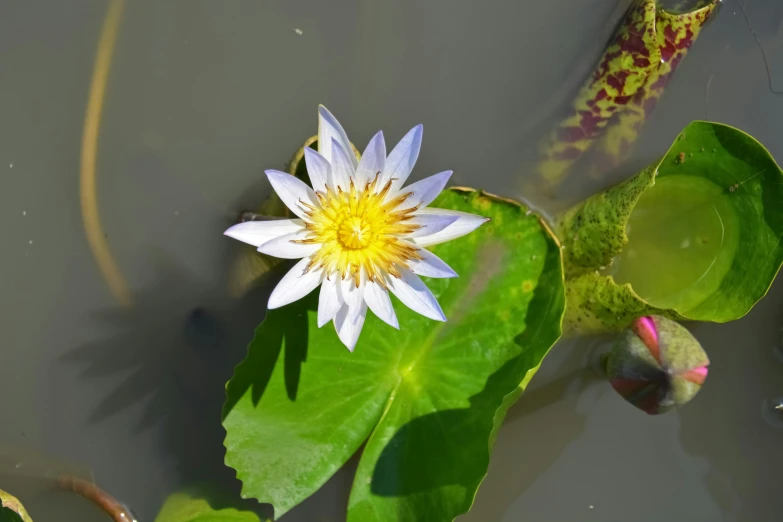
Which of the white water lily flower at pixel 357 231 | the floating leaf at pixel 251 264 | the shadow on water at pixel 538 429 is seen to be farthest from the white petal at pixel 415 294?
the shadow on water at pixel 538 429

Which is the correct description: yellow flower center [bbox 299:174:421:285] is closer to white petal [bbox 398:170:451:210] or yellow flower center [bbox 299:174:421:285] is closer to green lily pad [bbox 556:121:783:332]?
white petal [bbox 398:170:451:210]

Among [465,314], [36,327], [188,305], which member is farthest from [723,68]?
[36,327]

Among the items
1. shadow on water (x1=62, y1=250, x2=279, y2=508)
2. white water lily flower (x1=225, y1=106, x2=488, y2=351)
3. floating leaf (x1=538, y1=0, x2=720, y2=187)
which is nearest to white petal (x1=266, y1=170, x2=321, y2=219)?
white water lily flower (x1=225, y1=106, x2=488, y2=351)

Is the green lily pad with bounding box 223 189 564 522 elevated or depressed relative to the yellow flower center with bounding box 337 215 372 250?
depressed

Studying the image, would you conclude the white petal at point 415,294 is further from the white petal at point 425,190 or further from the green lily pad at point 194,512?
the green lily pad at point 194,512

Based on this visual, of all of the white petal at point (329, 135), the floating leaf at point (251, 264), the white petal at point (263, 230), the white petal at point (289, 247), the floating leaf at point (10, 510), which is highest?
the white petal at point (329, 135)

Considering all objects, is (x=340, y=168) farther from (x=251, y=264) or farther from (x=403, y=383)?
(x=251, y=264)
